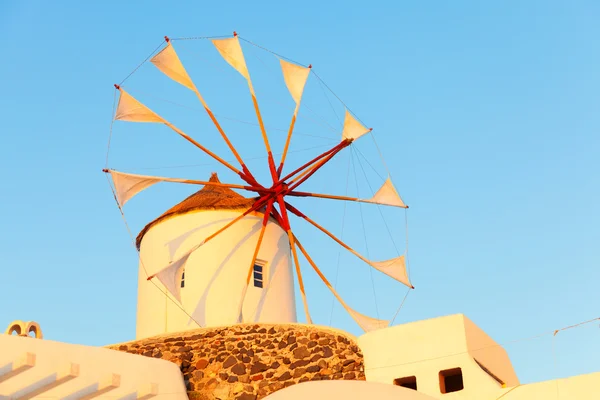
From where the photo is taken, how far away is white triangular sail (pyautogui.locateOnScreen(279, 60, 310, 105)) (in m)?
20.7

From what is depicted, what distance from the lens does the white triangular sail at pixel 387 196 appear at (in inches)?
797

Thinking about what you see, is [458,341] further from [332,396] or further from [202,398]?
[202,398]

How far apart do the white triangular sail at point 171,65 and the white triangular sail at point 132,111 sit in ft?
3.60

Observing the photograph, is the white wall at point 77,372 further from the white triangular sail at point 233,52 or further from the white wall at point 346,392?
the white triangular sail at point 233,52

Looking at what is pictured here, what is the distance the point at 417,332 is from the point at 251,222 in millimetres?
7337

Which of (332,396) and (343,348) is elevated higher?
(343,348)

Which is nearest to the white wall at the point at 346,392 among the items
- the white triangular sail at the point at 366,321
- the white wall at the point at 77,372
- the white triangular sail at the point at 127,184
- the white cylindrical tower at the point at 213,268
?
the white wall at the point at 77,372

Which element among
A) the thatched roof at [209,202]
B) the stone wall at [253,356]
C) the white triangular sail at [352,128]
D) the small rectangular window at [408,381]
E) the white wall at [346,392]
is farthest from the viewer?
the thatched roof at [209,202]

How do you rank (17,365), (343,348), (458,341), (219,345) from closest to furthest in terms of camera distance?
1. (17,365)
2. (458,341)
3. (343,348)
4. (219,345)

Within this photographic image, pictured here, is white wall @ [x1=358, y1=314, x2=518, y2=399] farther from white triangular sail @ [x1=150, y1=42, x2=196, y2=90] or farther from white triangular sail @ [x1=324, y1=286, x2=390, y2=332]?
white triangular sail @ [x1=150, y1=42, x2=196, y2=90]

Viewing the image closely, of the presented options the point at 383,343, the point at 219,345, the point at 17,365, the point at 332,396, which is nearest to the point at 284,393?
the point at 332,396

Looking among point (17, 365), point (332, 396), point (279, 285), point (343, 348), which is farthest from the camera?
point (279, 285)

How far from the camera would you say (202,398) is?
1644 centimetres

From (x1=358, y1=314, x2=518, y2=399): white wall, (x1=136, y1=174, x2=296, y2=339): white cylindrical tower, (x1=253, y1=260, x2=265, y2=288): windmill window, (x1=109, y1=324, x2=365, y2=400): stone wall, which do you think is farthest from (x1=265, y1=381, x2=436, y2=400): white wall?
(x1=253, y1=260, x2=265, y2=288): windmill window
